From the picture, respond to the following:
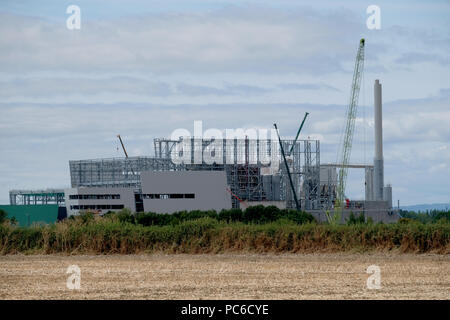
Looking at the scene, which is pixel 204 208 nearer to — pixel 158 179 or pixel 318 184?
pixel 158 179

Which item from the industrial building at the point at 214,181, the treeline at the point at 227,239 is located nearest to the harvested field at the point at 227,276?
the treeline at the point at 227,239

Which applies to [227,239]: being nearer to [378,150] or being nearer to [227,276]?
[227,276]

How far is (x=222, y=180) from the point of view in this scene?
115m

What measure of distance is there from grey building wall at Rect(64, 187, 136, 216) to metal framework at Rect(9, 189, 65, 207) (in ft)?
25.7

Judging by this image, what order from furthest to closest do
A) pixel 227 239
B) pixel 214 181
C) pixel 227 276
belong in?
pixel 214 181
pixel 227 239
pixel 227 276

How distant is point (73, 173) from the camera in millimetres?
126625

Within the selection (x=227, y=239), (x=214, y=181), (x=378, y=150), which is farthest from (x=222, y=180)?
(x=227, y=239)

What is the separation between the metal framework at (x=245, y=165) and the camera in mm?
115500

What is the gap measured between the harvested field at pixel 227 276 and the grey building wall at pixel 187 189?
78.2 metres

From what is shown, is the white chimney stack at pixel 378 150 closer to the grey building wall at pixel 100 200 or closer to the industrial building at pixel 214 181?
the industrial building at pixel 214 181

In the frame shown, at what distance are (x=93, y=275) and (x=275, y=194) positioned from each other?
9162cm

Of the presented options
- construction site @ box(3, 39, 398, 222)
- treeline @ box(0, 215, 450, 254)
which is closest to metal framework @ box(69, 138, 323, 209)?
construction site @ box(3, 39, 398, 222)

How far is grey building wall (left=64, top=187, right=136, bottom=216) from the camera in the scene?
382 ft

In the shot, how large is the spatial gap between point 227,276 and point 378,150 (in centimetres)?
10164
